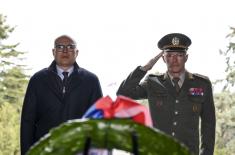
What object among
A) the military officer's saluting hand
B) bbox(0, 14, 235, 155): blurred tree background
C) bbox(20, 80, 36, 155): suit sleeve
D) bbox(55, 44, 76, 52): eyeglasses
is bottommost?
bbox(0, 14, 235, 155): blurred tree background

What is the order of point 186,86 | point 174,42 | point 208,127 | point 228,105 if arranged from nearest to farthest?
point 208,127
point 186,86
point 174,42
point 228,105

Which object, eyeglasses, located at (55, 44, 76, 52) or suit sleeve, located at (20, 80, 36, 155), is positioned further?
suit sleeve, located at (20, 80, 36, 155)

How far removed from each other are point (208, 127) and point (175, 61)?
0.70m

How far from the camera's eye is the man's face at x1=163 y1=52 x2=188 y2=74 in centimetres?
579

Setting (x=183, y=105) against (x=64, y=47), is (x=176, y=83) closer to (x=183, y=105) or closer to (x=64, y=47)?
(x=183, y=105)

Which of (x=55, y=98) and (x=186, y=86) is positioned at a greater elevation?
(x=186, y=86)

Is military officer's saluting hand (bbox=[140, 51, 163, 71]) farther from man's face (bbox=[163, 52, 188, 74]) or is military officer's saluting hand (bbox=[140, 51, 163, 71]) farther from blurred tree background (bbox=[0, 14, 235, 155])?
blurred tree background (bbox=[0, 14, 235, 155])

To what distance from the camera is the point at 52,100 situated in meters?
6.32

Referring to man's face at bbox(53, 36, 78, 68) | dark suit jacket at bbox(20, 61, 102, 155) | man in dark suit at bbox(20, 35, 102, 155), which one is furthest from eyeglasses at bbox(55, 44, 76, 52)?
dark suit jacket at bbox(20, 61, 102, 155)

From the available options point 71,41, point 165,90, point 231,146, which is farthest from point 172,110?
point 231,146

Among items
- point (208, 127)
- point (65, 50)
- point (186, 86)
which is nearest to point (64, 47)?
point (65, 50)

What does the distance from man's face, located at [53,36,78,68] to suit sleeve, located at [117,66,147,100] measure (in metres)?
0.56

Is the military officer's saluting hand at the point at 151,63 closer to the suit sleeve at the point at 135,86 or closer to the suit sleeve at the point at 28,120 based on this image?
the suit sleeve at the point at 135,86

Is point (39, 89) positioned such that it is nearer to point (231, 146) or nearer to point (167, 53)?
point (167, 53)
